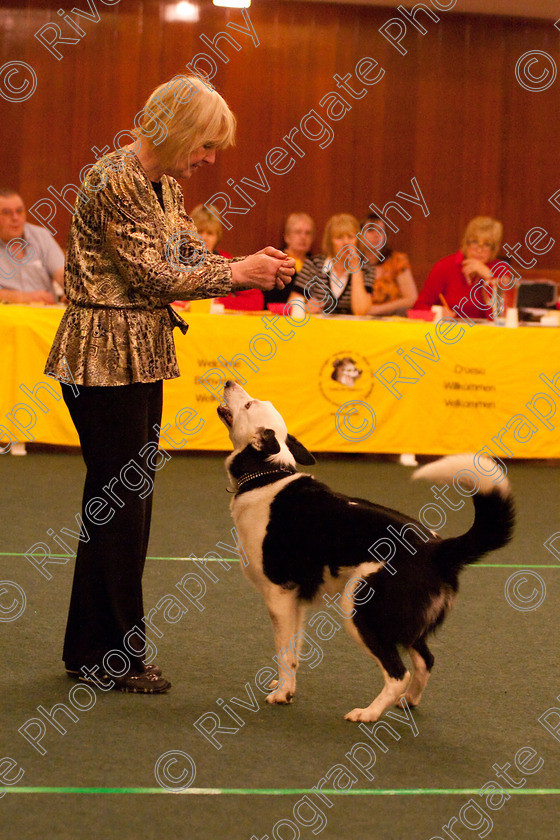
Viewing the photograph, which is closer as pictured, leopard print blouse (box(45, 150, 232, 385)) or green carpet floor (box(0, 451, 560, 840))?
green carpet floor (box(0, 451, 560, 840))

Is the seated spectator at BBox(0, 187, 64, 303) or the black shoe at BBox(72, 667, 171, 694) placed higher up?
the seated spectator at BBox(0, 187, 64, 303)

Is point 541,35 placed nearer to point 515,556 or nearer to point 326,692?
point 515,556

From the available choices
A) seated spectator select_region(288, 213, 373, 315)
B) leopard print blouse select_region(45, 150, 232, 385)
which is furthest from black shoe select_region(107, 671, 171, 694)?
seated spectator select_region(288, 213, 373, 315)

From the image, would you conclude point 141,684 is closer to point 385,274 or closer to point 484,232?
point 484,232

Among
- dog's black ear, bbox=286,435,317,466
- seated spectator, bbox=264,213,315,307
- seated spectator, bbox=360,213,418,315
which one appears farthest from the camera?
seated spectator, bbox=360,213,418,315

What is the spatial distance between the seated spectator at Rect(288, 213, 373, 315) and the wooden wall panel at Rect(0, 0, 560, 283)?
3.03 meters

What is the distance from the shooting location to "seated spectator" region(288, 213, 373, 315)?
6684 millimetres

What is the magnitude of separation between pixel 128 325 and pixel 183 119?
526mm

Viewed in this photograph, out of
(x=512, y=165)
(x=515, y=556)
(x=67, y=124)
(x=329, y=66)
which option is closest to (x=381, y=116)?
(x=329, y=66)

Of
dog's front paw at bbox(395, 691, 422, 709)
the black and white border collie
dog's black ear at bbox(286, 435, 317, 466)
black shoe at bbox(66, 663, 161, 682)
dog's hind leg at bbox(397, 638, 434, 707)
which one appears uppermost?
dog's black ear at bbox(286, 435, 317, 466)

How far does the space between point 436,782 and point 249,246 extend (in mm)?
8012

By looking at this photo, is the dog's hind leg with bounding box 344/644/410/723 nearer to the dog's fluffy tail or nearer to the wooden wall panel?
the dog's fluffy tail

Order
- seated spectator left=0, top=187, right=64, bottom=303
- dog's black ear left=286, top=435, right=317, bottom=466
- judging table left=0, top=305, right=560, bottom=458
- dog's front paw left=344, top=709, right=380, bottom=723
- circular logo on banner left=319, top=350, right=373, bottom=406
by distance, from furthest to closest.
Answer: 1. seated spectator left=0, top=187, right=64, bottom=303
2. circular logo on banner left=319, top=350, right=373, bottom=406
3. judging table left=0, top=305, right=560, bottom=458
4. dog's black ear left=286, top=435, right=317, bottom=466
5. dog's front paw left=344, top=709, right=380, bottom=723

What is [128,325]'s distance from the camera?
2510 millimetres
